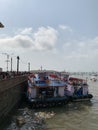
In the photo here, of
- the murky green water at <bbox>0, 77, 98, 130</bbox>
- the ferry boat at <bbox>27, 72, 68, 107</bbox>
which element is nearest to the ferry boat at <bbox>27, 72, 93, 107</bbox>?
the ferry boat at <bbox>27, 72, 68, 107</bbox>

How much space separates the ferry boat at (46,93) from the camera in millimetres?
32156

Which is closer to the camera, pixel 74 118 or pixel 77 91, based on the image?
pixel 74 118

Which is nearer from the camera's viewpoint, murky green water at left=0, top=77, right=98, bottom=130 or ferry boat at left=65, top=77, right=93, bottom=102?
murky green water at left=0, top=77, right=98, bottom=130

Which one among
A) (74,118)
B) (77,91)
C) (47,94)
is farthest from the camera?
(77,91)

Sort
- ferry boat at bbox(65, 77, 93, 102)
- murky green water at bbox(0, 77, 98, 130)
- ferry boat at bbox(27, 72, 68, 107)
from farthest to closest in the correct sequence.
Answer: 1. ferry boat at bbox(65, 77, 93, 102)
2. ferry boat at bbox(27, 72, 68, 107)
3. murky green water at bbox(0, 77, 98, 130)

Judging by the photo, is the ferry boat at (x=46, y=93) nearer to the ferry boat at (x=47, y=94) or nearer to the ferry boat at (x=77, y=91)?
the ferry boat at (x=47, y=94)

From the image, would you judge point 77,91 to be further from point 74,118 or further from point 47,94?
point 74,118

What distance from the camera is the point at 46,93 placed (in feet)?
113

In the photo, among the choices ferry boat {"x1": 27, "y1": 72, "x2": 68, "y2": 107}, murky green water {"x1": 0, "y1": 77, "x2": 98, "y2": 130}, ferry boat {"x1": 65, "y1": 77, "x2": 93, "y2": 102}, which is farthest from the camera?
ferry boat {"x1": 65, "y1": 77, "x2": 93, "y2": 102}

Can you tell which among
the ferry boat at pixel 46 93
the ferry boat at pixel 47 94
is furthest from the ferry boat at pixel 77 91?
the ferry boat at pixel 46 93

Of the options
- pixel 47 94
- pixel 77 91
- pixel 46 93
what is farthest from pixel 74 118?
pixel 77 91

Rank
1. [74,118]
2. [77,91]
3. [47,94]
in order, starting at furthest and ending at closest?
[77,91], [47,94], [74,118]

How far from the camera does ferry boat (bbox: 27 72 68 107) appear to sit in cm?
3216

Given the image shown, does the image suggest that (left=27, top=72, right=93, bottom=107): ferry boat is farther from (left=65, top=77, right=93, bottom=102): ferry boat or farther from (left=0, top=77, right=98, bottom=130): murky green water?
(left=0, top=77, right=98, bottom=130): murky green water
